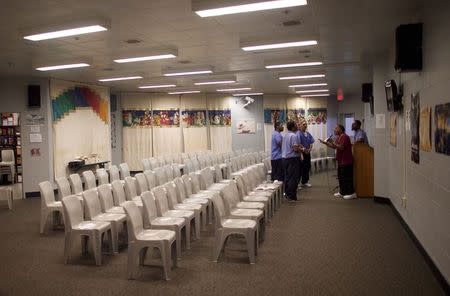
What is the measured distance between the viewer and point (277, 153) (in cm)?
1036

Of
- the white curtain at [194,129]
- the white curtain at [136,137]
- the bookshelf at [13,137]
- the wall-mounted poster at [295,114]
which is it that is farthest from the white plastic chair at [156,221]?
the wall-mounted poster at [295,114]

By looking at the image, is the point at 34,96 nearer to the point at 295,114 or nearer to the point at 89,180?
the point at 89,180

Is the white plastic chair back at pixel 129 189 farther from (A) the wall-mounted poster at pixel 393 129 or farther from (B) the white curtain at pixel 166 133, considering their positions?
(B) the white curtain at pixel 166 133

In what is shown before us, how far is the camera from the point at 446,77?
13.6ft

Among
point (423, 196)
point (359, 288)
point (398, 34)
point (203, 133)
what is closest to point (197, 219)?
point (359, 288)

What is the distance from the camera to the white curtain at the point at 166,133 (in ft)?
52.5

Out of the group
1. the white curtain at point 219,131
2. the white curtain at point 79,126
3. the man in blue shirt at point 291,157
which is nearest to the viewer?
the man in blue shirt at point 291,157

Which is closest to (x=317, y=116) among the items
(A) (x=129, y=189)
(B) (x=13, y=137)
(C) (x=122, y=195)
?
(B) (x=13, y=137)

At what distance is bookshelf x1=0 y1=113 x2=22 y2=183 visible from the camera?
1080 cm

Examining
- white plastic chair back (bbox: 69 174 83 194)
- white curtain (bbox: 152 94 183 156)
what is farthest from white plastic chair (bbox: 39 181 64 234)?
white curtain (bbox: 152 94 183 156)

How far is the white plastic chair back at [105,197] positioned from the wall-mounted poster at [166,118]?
9.77m

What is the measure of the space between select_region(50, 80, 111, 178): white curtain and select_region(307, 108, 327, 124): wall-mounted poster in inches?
364

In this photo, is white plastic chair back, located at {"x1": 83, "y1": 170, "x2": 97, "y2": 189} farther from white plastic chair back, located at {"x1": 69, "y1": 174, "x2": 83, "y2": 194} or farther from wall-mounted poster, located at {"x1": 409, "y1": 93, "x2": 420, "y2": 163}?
wall-mounted poster, located at {"x1": 409, "y1": 93, "x2": 420, "y2": 163}

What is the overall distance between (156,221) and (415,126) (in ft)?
12.4
